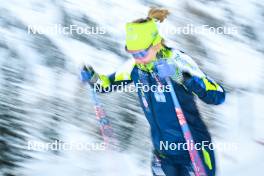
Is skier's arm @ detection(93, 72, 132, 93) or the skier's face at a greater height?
the skier's face

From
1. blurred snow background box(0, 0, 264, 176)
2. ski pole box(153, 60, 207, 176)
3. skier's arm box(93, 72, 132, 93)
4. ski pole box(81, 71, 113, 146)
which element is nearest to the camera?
ski pole box(153, 60, 207, 176)

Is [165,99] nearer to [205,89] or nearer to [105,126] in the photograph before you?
[205,89]

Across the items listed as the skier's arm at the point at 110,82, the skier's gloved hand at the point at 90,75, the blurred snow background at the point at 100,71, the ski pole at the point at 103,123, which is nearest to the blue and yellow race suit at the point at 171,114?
the skier's arm at the point at 110,82

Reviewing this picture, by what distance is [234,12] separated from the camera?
648 cm

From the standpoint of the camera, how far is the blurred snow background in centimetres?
571

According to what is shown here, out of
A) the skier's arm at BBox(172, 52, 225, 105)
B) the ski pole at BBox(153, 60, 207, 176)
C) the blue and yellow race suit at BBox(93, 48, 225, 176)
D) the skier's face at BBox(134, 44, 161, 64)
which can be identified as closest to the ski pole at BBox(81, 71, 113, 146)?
the blue and yellow race suit at BBox(93, 48, 225, 176)

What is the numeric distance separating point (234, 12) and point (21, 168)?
10.2 ft

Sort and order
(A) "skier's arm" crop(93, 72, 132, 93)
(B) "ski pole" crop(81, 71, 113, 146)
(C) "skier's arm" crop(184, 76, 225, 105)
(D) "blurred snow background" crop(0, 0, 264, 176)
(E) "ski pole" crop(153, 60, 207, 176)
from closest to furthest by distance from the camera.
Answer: (C) "skier's arm" crop(184, 76, 225, 105) → (E) "ski pole" crop(153, 60, 207, 176) → (A) "skier's arm" crop(93, 72, 132, 93) → (B) "ski pole" crop(81, 71, 113, 146) → (D) "blurred snow background" crop(0, 0, 264, 176)

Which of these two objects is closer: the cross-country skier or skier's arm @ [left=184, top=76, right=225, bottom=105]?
skier's arm @ [left=184, top=76, right=225, bottom=105]

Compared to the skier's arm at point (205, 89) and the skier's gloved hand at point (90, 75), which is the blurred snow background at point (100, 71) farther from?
the skier's arm at point (205, 89)

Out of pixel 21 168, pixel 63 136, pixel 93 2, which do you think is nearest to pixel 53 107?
pixel 63 136

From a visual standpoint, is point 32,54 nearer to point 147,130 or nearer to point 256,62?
point 147,130

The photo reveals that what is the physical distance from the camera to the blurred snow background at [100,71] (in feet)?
18.7

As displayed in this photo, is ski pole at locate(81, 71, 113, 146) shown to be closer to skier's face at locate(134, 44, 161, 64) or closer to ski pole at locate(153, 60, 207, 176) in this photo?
skier's face at locate(134, 44, 161, 64)
